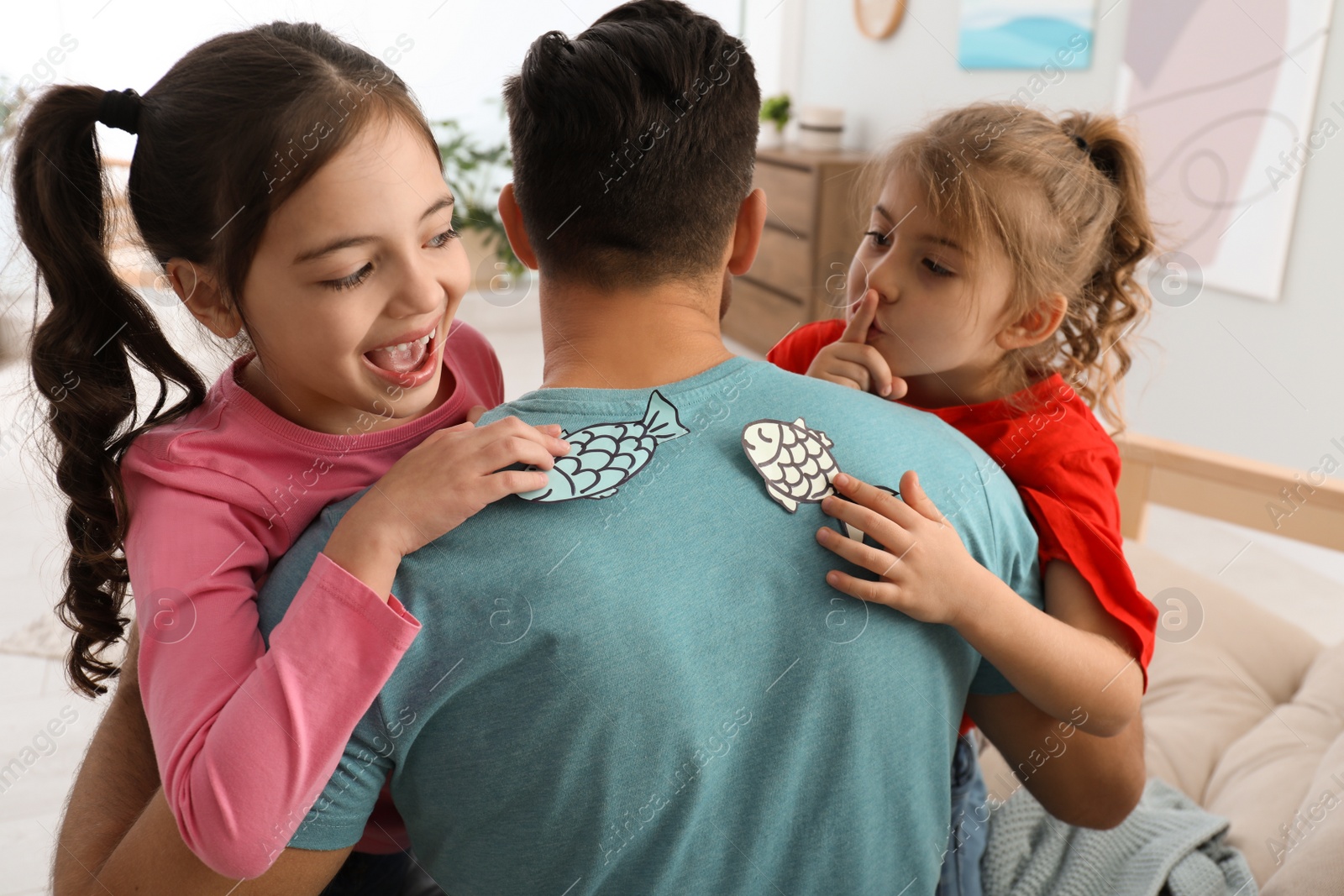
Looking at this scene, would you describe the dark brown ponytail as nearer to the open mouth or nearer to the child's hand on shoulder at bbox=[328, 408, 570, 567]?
the open mouth

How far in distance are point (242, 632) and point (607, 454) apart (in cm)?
34

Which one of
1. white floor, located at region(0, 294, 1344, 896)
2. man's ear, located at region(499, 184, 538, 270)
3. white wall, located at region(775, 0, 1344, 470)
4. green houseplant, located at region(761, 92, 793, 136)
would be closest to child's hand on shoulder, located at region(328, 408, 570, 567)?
man's ear, located at region(499, 184, 538, 270)

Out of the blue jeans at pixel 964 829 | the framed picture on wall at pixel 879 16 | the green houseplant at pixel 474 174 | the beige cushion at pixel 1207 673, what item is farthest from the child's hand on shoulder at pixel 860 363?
the green houseplant at pixel 474 174

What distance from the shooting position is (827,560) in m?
0.80

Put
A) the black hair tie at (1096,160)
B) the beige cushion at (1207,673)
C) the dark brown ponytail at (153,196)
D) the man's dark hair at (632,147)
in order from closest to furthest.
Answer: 1. the man's dark hair at (632,147)
2. the dark brown ponytail at (153,196)
3. the black hair tie at (1096,160)
4. the beige cushion at (1207,673)

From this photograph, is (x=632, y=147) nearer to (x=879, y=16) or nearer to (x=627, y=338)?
(x=627, y=338)

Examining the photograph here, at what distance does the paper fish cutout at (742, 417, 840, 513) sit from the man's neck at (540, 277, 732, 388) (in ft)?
0.29

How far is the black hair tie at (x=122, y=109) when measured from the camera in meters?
0.99

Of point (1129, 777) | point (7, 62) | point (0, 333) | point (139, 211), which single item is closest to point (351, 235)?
point (139, 211)

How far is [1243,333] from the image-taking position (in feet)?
11.5

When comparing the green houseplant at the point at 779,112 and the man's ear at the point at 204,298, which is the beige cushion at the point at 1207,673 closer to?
the man's ear at the point at 204,298

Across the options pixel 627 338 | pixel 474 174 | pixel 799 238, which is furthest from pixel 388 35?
pixel 627 338

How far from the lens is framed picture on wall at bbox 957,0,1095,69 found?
394cm

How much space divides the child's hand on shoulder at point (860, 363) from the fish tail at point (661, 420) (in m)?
0.43
